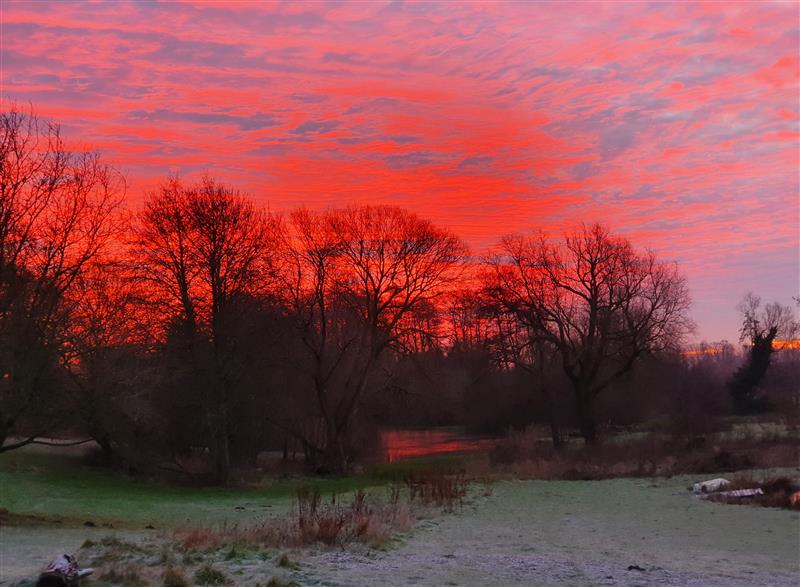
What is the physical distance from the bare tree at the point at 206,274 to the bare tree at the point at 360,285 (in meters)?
5.49

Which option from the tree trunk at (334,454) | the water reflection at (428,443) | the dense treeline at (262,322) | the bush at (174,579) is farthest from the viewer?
the water reflection at (428,443)

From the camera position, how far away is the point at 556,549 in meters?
16.1

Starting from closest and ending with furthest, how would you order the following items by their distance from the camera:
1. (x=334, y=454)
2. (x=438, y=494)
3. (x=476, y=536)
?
(x=476, y=536) < (x=438, y=494) < (x=334, y=454)

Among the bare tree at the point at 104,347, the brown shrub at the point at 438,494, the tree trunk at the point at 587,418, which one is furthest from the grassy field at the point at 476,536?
the tree trunk at the point at 587,418

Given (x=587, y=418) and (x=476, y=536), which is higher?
(x=587, y=418)

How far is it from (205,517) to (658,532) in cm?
1302

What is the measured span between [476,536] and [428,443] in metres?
40.9

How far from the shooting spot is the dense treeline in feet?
64.6

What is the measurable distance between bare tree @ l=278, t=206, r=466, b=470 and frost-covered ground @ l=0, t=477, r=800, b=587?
16260 mm

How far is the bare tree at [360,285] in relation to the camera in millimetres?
41000

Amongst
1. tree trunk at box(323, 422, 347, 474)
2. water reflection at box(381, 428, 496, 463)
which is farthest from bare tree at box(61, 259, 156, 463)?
water reflection at box(381, 428, 496, 463)

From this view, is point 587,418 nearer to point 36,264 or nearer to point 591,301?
point 591,301

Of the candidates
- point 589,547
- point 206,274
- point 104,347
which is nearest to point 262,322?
point 206,274

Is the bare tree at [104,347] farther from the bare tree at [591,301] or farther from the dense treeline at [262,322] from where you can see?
the bare tree at [591,301]
